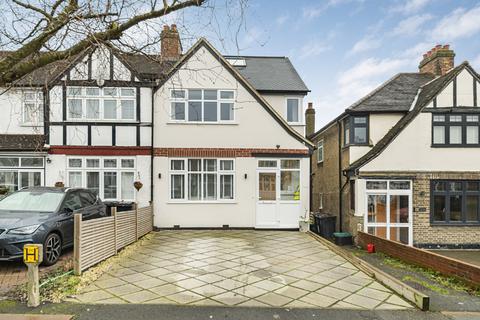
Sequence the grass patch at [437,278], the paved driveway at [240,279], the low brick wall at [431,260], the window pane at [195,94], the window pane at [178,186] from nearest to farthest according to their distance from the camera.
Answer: the paved driveway at [240,279], the grass patch at [437,278], the low brick wall at [431,260], the window pane at [178,186], the window pane at [195,94]

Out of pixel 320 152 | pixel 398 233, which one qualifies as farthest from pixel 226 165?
pixel 320 152

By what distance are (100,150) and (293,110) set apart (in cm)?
795

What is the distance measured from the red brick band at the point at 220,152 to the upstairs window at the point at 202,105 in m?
1.17

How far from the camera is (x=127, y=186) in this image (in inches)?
491

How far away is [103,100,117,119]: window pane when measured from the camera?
12.4 metres

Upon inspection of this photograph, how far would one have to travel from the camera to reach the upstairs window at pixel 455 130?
45.5 ft

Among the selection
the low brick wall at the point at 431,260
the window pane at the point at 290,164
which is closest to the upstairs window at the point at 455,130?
the low brick wall at the point at 431,260

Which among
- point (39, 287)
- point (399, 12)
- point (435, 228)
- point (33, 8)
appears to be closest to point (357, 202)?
point (435, 228)

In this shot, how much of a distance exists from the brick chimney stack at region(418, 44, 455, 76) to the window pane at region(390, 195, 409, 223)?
7376 mm

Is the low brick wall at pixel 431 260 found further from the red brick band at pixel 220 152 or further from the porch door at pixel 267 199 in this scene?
the red brick band at pixel 220 152

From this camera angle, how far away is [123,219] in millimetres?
9047

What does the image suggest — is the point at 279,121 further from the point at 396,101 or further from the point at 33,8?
the point at 33,8

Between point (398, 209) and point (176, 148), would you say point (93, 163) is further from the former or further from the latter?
point (398, 209)

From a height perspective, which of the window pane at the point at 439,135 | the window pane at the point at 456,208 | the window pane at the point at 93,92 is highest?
the window pane at the point at 93,92
